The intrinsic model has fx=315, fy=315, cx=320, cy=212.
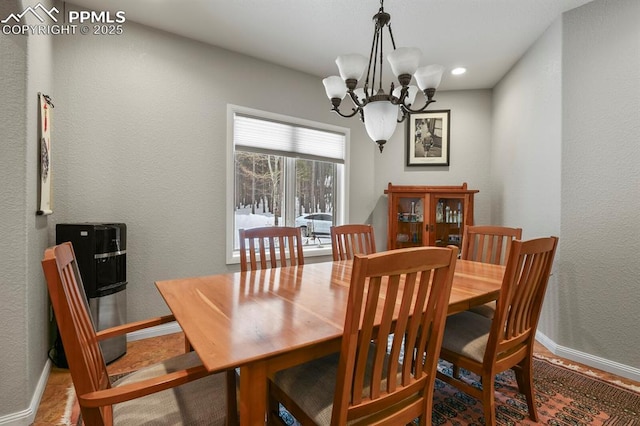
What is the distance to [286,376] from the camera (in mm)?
1289

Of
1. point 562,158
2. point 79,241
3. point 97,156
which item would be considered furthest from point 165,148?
point 562,158

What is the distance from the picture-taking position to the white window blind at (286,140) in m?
3.22

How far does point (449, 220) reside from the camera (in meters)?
3.76

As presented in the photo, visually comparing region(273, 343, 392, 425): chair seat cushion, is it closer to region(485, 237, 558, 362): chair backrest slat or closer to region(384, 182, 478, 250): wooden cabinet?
region(485, 237, 558, 362): chair backrest slat

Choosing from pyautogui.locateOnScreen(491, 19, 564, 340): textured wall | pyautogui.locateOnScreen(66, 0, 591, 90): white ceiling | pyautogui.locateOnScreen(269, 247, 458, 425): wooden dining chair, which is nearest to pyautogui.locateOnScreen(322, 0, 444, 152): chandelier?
pyautogui.locateOnScreen(66, 0, 591, 90): white ceiling

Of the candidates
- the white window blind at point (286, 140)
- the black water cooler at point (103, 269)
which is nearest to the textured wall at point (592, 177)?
the white window blind at point (286, 140)

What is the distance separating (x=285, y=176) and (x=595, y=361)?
10.3 feet

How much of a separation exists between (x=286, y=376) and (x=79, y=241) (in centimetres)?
183

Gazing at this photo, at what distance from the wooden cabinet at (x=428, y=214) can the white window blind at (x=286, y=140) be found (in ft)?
2.81

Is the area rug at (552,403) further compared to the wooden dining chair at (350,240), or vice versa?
the wooden dining chair at (350,240)

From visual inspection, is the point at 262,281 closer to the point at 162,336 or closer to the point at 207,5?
the point at 162,336

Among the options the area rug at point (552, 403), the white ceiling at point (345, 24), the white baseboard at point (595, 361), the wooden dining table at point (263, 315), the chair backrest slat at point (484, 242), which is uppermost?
the white ceiling at point (345, 24)

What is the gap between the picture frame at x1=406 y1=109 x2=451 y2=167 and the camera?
401cm

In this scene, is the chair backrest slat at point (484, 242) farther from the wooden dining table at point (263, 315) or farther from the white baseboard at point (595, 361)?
the white baseboard at point (595, 361)
